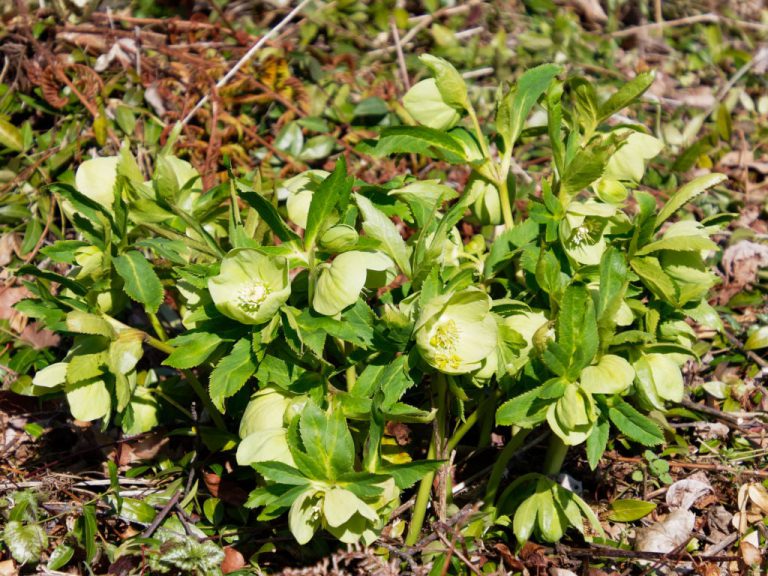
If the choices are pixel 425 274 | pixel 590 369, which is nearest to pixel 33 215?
pixel 425 274

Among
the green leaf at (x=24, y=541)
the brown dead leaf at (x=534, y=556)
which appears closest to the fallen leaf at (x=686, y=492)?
the brown dead leaf at (x=534, y=556)

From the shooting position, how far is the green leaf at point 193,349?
1377 millimetres

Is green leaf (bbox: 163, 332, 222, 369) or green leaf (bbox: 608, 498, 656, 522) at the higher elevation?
green leaf (bbox: 163, 332, 222, 369)

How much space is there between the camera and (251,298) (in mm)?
1322

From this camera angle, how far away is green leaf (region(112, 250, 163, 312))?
147 cm

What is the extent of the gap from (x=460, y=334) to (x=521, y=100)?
1.61ft

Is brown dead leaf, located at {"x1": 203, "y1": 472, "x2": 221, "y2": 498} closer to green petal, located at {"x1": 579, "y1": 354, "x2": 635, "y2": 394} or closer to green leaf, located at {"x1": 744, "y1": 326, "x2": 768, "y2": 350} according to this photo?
green petal, located at {"x1": 579, "y1": 354, "x2": 635, "y2": 394}

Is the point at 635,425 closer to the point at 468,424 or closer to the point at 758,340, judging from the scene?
the point at 468,424

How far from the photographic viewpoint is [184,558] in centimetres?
156

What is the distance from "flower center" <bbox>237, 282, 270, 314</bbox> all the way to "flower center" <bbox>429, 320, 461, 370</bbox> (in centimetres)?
29

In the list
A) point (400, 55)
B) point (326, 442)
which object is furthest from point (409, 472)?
point (400, 55)

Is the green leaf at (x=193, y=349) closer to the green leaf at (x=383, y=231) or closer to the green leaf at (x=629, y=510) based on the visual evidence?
the green leaf at (x=383, y=231)

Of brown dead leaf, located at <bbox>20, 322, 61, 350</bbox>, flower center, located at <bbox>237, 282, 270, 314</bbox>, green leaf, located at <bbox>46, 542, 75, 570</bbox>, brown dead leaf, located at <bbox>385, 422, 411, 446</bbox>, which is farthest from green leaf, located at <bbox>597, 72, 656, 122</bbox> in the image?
brown dead leaf, located at <bbox>20, 322, 61, 350</bbox>

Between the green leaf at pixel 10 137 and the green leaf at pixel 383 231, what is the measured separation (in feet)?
4.54
